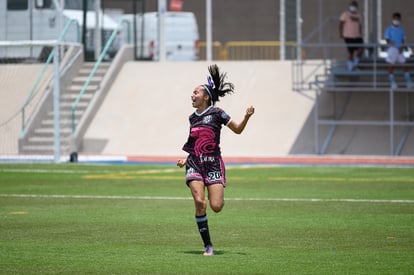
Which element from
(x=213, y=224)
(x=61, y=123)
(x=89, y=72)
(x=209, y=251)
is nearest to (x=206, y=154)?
(x=209, y=251)

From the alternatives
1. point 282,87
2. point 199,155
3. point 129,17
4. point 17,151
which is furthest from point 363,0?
point 199,155

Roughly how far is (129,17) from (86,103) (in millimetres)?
5073

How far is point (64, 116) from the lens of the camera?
3678 cm

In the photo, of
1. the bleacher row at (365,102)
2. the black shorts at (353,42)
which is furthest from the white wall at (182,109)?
the black shorts at (353,42)

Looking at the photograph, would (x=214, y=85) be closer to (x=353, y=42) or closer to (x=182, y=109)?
(x=353, y=42)

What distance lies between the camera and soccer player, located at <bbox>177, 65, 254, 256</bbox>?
13.4 metres

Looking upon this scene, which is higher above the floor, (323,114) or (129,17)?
(129,17)

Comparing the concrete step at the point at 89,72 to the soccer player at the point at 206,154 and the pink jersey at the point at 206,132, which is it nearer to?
the soccer player at the point at 206,154

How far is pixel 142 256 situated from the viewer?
13.2 meters

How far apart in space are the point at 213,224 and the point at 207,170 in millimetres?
3451

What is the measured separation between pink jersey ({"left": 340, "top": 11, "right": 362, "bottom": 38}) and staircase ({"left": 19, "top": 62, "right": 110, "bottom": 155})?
27.7ft

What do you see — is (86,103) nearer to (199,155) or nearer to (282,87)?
(282,87)

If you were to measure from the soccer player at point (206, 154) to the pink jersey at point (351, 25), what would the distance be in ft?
67.9

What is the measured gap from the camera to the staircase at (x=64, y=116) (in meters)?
35.6
